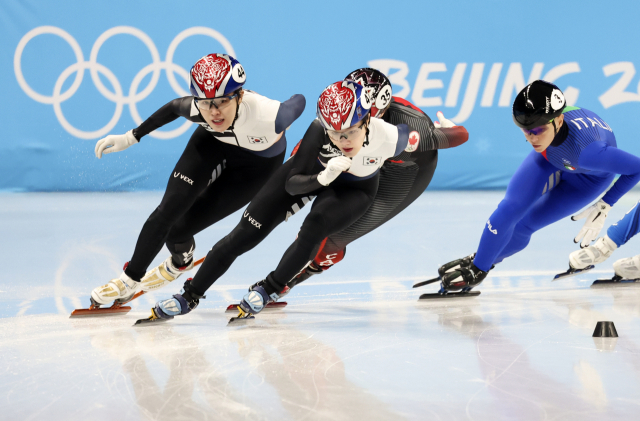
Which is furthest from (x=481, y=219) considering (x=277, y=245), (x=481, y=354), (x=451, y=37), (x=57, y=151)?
(x=57, y=151)

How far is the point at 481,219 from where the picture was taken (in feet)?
22.9

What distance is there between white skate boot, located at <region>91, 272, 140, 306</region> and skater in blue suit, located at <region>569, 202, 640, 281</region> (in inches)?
111

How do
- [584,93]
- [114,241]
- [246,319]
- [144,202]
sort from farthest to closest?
[584,93] < [144,202] < [114,241] < [246,319]

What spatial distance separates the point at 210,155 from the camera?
11.6 ft

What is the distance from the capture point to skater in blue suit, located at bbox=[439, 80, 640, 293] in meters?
3.45

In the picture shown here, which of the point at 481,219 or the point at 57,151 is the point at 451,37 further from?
the point at 57,151

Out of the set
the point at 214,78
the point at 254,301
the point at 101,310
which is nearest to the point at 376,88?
the point at 214,78

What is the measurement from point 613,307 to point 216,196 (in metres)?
2.22

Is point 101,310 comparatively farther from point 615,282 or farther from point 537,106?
point 615,282

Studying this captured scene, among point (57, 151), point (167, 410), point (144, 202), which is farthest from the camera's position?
point (57, 151)

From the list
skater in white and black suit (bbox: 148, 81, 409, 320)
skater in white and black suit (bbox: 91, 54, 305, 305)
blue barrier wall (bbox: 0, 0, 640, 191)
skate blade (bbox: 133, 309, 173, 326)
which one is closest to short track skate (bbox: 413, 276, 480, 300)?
skater in white and black suit (bbox: 148, 81, 409, 320)

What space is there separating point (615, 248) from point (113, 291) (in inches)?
124

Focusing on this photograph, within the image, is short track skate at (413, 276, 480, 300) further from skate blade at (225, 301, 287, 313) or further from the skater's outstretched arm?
the skater's outstretched arm

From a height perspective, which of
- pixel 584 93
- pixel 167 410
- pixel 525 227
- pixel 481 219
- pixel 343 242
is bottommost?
pixel 167 410
